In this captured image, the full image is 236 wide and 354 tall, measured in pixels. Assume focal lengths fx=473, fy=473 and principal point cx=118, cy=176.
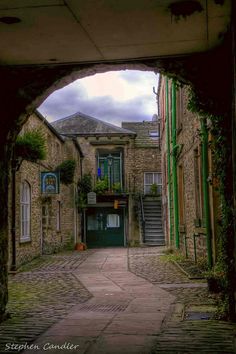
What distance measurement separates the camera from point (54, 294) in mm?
8859

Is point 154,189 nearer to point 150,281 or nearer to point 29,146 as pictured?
point 29,146

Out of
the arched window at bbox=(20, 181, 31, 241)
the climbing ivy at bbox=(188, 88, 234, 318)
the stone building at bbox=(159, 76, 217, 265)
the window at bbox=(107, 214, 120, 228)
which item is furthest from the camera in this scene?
the window at bbox=(107, 214, 120, 228)

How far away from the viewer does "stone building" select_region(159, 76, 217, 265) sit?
10094 mm

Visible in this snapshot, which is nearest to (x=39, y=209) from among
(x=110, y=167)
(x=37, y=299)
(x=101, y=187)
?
(x=37, y=299)

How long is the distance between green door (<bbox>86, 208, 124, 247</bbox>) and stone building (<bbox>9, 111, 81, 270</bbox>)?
367 cm

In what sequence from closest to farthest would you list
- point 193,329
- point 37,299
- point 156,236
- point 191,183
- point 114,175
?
point 193,329
point 37,299
point 191,183
point 156,236
point 114,175

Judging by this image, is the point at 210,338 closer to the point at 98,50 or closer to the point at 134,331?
the point at 134,331

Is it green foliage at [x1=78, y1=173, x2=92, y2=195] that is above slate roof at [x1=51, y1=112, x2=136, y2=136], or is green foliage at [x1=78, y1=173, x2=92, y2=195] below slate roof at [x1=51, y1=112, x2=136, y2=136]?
below

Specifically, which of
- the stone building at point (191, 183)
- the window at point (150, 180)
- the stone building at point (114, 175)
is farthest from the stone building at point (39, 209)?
the window at point (150, 180)

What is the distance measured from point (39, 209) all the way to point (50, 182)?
4.40ft

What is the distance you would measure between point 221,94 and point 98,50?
5.49ft

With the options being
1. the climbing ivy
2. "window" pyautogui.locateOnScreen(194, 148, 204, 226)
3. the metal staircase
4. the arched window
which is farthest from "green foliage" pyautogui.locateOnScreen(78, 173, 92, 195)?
the climbing ivy

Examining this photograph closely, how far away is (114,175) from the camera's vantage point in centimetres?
3041

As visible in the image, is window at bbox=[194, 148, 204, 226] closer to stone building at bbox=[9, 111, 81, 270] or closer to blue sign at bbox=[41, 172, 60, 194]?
stone building at bbox=[9, 111, 81, 270]
